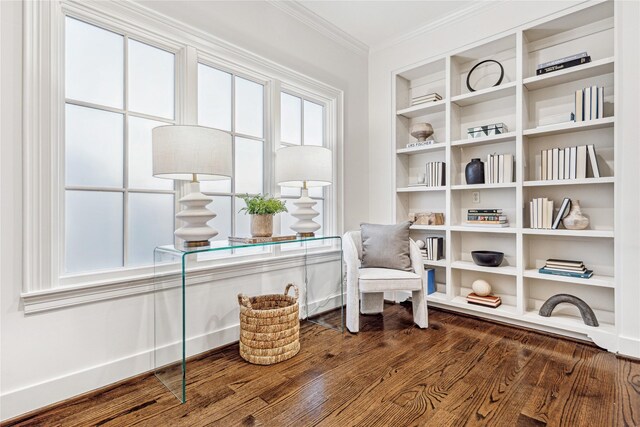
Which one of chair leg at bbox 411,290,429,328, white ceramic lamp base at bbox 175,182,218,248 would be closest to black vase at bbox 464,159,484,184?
chair leg at bbox 411,290,429,328

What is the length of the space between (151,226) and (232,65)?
127 cm

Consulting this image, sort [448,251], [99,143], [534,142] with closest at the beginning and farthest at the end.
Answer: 1. [99,143]
2. [534,142]
3. [448,251]

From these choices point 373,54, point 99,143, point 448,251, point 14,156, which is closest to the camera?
point 14,156

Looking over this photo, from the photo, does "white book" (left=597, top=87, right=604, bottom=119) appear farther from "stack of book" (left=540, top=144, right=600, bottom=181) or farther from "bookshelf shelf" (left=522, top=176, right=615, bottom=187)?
"bookshelf shelf" (left=522, top=176, right=615, bottom=187)

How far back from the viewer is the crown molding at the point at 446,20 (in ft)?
9.07

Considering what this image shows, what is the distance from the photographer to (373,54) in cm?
356

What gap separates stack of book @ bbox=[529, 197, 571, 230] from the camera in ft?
8.16

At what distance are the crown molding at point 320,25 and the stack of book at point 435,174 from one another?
145 centimetres

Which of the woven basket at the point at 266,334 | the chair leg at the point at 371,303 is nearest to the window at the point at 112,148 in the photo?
the woven basket at the point at 266,334


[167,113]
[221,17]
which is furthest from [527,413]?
[221,17]

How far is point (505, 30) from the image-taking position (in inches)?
106

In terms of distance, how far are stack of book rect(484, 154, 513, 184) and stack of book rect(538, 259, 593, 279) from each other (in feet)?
2.39

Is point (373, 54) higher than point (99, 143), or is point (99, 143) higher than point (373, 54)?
point (373, 54)

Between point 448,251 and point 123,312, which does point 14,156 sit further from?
point 448,251
